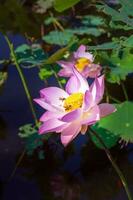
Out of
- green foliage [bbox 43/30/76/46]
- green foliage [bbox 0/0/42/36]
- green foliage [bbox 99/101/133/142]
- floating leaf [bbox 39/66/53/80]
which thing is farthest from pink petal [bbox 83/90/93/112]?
green foliage [bbox 0/0/42/36]

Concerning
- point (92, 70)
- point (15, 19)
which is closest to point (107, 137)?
point (92, 70)

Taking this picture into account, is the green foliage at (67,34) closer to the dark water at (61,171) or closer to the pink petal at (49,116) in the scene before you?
the dark water at (61,171)

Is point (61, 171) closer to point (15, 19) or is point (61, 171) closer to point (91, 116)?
point (91, 116)

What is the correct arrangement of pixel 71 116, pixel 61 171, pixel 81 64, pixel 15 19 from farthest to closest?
pixel 15 19
pixel 61 171
pixel 81 64
pixel 71 116

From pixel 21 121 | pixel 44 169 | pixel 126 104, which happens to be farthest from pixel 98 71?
pixel 21 121

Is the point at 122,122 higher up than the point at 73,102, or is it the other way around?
the point at 73,102

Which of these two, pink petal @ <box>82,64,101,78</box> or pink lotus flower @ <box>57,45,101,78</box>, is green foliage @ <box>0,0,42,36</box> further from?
pink petal @ <box>82,64,101,78</box>

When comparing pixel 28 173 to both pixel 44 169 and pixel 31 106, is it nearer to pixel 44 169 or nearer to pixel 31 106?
pixel 44 169
